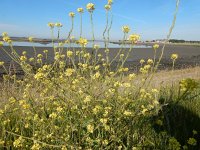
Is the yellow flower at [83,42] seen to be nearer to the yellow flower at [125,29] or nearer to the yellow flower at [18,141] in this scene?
the yellow flower at [125,29]

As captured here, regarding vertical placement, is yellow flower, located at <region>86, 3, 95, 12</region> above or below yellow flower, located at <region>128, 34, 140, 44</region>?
above

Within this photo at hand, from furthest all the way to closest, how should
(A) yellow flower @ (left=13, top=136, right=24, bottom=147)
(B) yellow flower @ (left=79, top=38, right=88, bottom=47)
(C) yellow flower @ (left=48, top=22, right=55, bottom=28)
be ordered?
(C) yellow flower @ (left=48, top=22, right=55, bottom=28) < (B) yellow flower @ (left=79, top=38, right=88, bottom=47) < (A) yellow flower @ (left=13, top=136, right=24, bottom=147)

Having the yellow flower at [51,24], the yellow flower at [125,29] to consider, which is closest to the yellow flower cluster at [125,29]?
the yellow flower at [125,29]

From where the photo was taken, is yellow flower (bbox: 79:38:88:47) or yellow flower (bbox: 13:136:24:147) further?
yellow flower (bbox: 79:38:88:47)

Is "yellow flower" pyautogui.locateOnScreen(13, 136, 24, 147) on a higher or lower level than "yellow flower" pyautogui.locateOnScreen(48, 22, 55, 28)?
lower

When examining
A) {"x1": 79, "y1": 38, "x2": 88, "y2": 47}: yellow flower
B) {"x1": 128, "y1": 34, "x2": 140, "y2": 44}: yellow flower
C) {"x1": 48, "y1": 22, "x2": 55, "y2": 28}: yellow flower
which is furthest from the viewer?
{"x1": 48, "y1": 22, "x2": 55, "y2": 28}: yellow flower

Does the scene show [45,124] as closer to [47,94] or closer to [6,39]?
[47,94]

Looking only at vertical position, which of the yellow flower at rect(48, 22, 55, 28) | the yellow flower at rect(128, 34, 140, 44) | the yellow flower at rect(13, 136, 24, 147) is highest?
the yellow flower at rect(48, 22, 55, 28)

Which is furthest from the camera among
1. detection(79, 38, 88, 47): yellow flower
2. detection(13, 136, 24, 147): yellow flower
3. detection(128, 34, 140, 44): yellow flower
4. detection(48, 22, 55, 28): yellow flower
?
detection(48, 22, 55, 28): yellow flower

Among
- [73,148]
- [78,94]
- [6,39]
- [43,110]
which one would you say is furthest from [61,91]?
[6,39]

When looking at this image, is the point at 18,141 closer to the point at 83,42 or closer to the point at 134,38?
the point at 83,42

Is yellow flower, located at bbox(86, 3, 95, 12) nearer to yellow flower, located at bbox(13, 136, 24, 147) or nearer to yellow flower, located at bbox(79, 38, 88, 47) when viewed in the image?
yellow flower, located at bbox(79, 38, 88, 47)

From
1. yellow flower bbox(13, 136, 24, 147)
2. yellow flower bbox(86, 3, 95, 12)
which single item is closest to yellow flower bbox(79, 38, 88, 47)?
yellow flower bbox(86, 3, 95, 12)

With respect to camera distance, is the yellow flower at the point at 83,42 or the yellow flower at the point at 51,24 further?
the yellow flower at the point at 51,24
